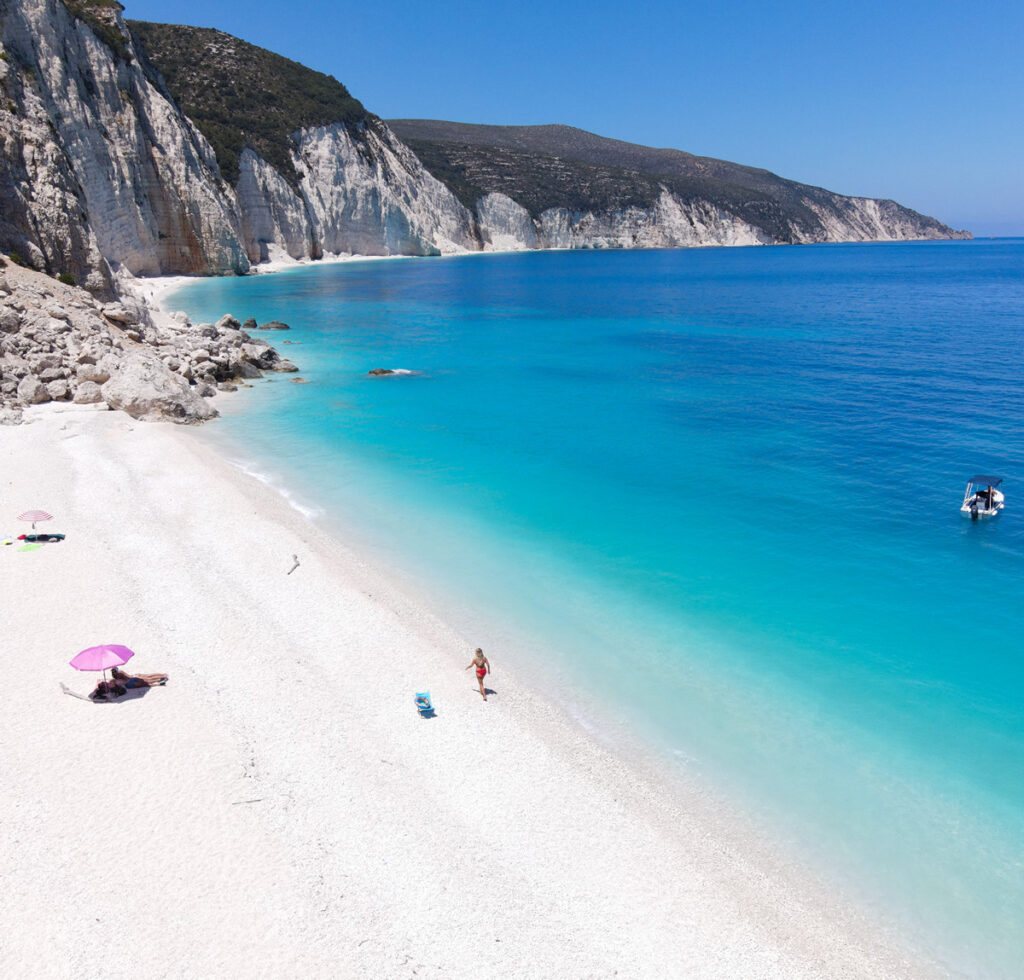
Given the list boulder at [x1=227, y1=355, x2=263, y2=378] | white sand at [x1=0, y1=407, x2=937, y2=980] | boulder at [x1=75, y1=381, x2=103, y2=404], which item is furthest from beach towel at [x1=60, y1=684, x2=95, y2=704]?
boulder at [x1=227, y1=355, x2=263, y2=378]

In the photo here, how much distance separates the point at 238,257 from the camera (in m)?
87.5

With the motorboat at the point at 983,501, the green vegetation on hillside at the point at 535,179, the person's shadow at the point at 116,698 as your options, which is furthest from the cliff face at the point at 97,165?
the green vegetation on hillside at the point at 535,179

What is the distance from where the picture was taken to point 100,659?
35.5 ft

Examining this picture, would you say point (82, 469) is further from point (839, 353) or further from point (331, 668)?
point (839, 353)

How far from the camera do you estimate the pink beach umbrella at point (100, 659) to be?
10.7m

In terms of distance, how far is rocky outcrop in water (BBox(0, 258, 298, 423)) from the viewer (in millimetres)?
27984

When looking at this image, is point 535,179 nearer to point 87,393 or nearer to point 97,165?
point 97,165

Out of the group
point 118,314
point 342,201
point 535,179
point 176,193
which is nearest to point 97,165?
point 176,193

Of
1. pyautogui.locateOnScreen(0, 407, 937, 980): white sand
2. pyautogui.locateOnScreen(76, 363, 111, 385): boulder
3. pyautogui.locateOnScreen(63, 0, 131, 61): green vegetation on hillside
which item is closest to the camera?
pyautogui.locateOnScreen(0, 407, 937, 980): white sand

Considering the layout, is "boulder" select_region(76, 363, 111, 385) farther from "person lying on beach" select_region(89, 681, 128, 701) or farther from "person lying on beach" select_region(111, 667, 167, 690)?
"person lying on beach" select_region(89, 681, 128, 701)

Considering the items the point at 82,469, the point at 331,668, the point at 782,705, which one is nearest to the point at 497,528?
the point at 331,668

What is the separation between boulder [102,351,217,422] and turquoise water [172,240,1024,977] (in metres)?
1.59

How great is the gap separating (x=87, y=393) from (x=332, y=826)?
1001 inches

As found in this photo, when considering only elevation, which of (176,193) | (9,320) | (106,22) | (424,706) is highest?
(106,22)
